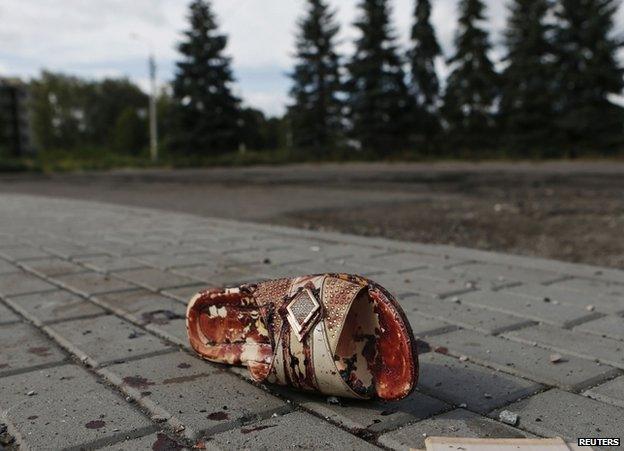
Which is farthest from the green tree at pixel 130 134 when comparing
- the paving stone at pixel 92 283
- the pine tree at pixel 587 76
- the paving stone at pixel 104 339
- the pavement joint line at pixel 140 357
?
the pavement joint line at pixel 140 357

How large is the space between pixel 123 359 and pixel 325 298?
970 mm

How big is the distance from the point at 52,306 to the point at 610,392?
2611 millimetres

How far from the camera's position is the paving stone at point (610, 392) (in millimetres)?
2100

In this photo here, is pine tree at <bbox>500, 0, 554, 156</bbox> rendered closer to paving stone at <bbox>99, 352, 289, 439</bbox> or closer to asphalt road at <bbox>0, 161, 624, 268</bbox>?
asphalt road at <bbox>0, 161, 624, 268</bbox>

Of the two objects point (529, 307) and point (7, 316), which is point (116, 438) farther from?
point (529, 307)

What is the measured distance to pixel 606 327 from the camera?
2.99m

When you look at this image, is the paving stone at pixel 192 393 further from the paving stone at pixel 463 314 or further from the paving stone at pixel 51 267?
the paving stone at pixel 51 267

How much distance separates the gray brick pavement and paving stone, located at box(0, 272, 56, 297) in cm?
2

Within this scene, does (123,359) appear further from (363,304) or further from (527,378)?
(527,378)

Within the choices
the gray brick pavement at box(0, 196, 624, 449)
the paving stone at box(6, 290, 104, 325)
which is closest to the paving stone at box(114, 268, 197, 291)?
the gray brick pavement at box(0, 196, 624, 449)

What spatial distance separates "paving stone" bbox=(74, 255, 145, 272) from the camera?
4441 mm

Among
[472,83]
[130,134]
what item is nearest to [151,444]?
[472,83]

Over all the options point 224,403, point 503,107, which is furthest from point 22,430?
point 503,107

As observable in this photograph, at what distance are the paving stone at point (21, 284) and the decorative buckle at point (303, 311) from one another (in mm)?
2250
